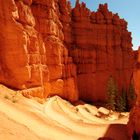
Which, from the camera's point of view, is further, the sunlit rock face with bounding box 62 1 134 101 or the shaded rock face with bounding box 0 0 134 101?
the sunlit rock face with bounding box 62 1 134 101

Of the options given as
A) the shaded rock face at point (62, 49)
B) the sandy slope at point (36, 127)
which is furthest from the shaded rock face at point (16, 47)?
the sandy slope at point (36, 127)

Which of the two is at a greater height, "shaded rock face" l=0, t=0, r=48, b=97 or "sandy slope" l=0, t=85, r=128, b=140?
"shaded rock face" l=0, t=0, r=48, b=97

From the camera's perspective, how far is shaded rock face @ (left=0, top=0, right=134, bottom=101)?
2923 cm

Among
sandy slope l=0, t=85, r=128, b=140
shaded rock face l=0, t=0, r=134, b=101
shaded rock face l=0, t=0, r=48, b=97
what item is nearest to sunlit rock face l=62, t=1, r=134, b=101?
shaded rock face l=0, t=0, r=134, b=101

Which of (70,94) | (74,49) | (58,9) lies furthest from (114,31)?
(70,94)

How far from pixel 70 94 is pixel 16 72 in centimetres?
1837

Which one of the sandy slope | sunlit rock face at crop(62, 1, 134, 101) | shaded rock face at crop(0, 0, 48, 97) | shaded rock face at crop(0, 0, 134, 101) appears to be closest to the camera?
the sandy slope

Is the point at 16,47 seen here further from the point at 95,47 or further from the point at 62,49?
the point at 95,47

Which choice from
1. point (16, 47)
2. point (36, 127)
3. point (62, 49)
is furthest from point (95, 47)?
point (36, 127)

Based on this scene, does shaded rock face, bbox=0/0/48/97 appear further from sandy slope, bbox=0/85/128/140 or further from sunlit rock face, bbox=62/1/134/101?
sunlit rock face, bbox=62/1/134/101

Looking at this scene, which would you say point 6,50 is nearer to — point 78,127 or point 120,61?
point 78,127

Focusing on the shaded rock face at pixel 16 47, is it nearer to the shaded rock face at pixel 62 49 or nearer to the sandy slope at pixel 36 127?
the shaded rock face at pixel 62 49

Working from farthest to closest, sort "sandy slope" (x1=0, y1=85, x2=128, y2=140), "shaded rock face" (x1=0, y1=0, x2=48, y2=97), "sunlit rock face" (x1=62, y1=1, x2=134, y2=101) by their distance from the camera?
"sunlit rock face" (x1=62, y1=1, x2=134, y2=101), "shaded rock face" (x1=0, y1=0, x2=48, y2=97), "sandy slope" (x1=0, y1=85, x2=128, y2=140)

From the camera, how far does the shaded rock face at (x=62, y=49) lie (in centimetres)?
2923
